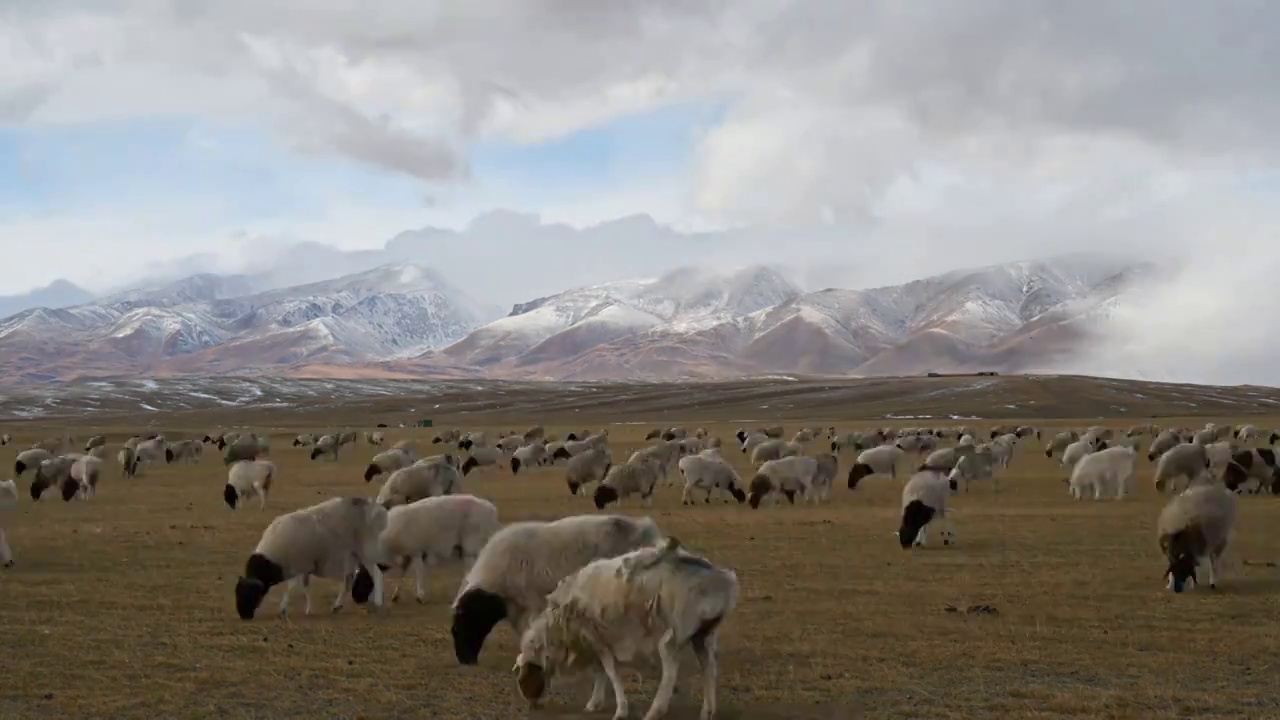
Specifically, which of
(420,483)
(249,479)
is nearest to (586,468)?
(249,479)

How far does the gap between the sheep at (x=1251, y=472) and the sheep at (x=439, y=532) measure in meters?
25.1

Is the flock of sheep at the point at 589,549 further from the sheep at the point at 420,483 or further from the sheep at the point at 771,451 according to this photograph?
the sheep at the point at 771,451

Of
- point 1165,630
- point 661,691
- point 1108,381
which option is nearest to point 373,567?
point 661,691

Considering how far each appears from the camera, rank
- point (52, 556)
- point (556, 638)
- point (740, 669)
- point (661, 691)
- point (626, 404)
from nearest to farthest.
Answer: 1. point (661, 691)
2. point (556, 638)
3. point (740, 669)
4. point (52, 556)
5. point (626, 404)

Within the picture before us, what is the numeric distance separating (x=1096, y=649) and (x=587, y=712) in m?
6.99

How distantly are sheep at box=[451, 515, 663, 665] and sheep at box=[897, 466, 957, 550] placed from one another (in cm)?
1097

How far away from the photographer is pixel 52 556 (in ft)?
77.1

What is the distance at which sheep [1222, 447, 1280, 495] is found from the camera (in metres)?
32.9

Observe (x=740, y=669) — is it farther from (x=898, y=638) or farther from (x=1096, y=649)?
(x=1096, y=649)

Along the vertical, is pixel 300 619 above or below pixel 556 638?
below

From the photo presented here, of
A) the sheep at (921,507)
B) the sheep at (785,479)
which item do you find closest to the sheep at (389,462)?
the sheep at (785,479)

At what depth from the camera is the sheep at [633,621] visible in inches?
425

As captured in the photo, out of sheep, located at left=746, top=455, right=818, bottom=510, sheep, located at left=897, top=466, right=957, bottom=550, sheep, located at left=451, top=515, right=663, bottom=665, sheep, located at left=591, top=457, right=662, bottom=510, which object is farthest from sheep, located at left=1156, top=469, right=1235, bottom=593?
sheep, located at left=591, top=457, right=662, bottom=510

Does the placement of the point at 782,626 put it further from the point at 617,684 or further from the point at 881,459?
the point at 881,459
